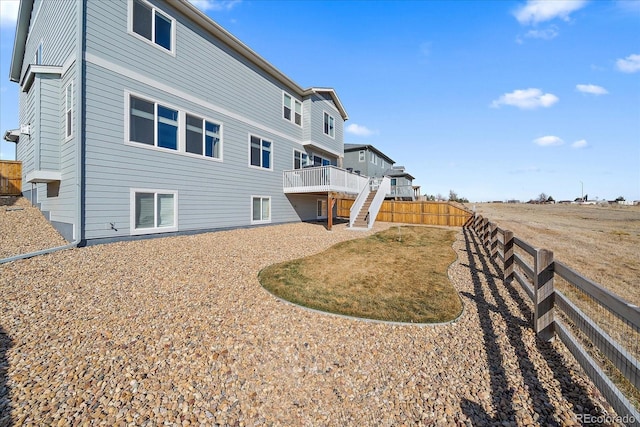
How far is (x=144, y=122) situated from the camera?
29.1ft

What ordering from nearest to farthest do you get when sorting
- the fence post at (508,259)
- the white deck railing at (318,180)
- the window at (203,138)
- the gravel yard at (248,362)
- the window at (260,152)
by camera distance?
1. the gravel yard at (248,362)
2. the fence post at (508,259)
3. the window at (203,138)
4. the window at (260,152)
5. the white deck railing at (318,180)

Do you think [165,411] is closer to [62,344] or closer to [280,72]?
[62,344]

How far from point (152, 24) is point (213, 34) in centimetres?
274

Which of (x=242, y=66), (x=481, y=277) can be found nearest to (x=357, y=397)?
(x=481, y=277)

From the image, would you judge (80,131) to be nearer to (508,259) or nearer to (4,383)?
(4,383)

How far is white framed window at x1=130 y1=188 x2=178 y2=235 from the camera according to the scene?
845 cm

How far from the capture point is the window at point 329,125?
18312 mm

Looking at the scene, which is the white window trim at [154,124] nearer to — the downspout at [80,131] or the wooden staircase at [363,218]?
the downspout at [80,131]

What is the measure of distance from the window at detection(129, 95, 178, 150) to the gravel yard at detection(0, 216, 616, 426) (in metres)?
5.19

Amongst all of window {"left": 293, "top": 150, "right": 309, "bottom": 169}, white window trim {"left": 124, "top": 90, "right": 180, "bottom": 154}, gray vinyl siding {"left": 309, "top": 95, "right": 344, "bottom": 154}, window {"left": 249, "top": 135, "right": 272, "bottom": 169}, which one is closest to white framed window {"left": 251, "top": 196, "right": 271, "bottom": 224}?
window {"left": 249, "top": 135, "right": 272, "bottom": 169}

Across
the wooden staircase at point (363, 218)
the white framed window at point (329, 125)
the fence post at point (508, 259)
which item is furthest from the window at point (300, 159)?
the fence post at point (508, 259)

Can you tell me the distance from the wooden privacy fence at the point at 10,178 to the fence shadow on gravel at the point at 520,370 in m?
21.9

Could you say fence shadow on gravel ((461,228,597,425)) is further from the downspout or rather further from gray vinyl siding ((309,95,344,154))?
gray vinyl siding ((309,95,344,154))

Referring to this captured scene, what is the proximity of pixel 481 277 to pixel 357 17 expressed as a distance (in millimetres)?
13815
